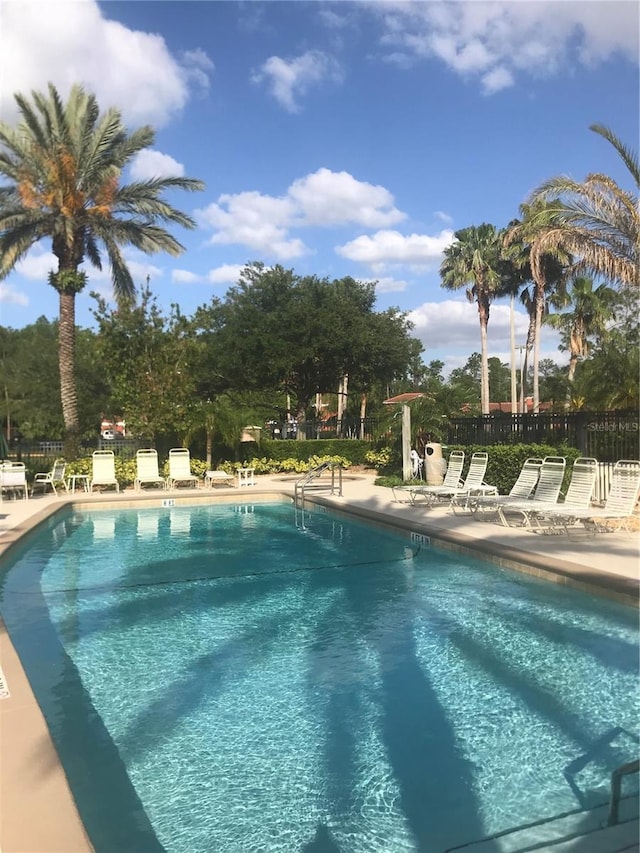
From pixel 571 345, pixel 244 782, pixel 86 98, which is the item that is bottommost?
pixel 244 782

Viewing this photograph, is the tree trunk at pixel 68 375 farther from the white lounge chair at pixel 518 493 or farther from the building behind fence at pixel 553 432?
the white lounge chair at pixel 518 493

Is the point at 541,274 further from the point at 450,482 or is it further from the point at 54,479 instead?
the point at 54,479

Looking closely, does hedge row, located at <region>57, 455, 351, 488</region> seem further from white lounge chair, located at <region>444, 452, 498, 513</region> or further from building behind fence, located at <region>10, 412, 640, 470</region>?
white lounge chair, located at <region>444, 452, 498, 513</region>

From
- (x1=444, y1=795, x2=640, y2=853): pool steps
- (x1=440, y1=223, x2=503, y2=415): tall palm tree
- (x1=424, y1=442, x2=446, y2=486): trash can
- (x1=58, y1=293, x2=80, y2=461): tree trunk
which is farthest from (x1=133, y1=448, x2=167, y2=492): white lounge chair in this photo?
(x1=440, y1=223, x2=503, y2=415): tall palm tree

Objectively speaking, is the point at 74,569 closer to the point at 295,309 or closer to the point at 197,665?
the point at 197,665

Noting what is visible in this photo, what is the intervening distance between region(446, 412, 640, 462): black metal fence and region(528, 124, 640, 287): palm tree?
3.53 m

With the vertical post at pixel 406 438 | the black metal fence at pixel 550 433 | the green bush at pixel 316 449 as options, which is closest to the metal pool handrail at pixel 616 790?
the black metal fence at pixel 550 433

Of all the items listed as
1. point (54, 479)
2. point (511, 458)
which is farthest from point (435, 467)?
point (54, 479)

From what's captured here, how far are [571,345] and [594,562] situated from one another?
30842 mm

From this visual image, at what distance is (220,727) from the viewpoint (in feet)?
15.4

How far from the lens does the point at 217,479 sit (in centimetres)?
2047

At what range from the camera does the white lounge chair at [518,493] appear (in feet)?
37.3

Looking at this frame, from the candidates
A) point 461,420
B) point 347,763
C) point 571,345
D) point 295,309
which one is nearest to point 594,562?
point 347,763

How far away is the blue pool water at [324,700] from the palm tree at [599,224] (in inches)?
372
